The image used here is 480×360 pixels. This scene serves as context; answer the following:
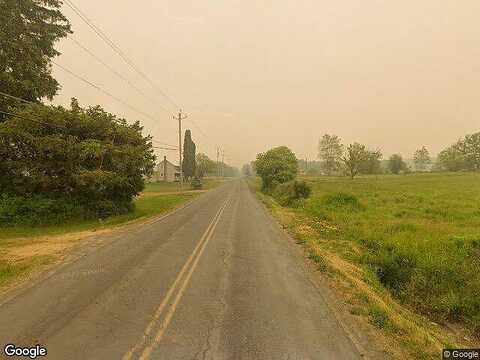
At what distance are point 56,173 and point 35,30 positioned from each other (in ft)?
39.1

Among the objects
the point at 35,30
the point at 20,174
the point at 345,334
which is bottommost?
the point at 345,334

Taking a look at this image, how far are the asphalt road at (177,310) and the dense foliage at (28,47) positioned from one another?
1691cm

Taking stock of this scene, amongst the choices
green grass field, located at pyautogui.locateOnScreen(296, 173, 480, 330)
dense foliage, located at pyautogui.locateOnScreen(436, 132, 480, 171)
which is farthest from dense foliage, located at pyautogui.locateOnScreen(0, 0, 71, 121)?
dense foliage, located at pyautogui.locateOnScreen(436, 132, 480, 171)

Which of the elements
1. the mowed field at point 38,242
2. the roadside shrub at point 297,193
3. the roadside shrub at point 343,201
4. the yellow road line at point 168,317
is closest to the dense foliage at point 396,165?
the roadside shrub at point 297,193

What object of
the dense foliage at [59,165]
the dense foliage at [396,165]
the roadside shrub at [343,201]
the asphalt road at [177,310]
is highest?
the dense foliage at [396,165]

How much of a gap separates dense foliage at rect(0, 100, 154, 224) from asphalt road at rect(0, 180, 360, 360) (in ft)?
32.6

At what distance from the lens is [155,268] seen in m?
9.74

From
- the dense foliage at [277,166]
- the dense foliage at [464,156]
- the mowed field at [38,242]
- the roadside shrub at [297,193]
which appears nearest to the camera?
the mowed field at [38,242]

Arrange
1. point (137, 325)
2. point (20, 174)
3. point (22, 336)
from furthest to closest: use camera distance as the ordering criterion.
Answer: point (20, 174)
point (137, 325)
point (22, 336)

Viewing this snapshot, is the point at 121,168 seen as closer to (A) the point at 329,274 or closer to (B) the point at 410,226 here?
(A) the point at 329,274

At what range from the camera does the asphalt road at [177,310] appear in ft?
17.5

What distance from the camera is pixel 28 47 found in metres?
21.5

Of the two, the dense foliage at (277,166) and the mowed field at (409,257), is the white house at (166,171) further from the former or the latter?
the mowed field at (409,257)

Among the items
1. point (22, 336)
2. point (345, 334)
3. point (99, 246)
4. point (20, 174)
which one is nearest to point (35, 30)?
point (20, 174)
